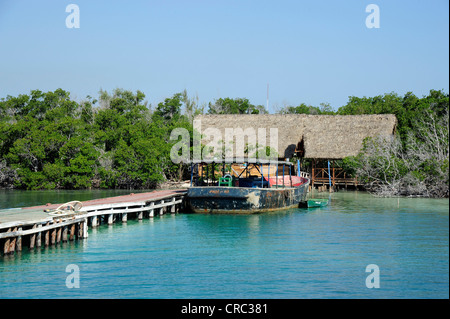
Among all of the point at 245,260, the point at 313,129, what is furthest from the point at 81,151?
the point at 245,260

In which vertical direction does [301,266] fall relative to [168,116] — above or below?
below

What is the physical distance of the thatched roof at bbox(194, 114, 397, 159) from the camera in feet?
153

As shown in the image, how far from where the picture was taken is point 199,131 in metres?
Result: 52.4

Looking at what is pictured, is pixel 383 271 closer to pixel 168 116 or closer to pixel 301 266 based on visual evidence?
pixel 301 266

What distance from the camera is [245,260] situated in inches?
682

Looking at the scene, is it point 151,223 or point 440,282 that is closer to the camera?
point 440,282

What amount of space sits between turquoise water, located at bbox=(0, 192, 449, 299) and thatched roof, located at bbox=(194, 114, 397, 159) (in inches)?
804

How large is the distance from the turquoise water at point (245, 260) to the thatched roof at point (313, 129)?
2042cm

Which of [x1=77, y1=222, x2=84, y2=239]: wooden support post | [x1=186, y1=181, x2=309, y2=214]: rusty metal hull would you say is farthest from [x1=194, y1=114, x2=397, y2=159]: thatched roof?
[x1=77, y1=222, x2=84, y2=239]: wooden support post

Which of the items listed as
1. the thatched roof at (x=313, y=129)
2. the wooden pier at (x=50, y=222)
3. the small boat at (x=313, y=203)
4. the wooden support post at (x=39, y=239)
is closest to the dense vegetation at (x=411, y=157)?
the thatched roof at (x=313, y=129)

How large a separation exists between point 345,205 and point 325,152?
13.3m

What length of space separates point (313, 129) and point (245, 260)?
33.4 meters
